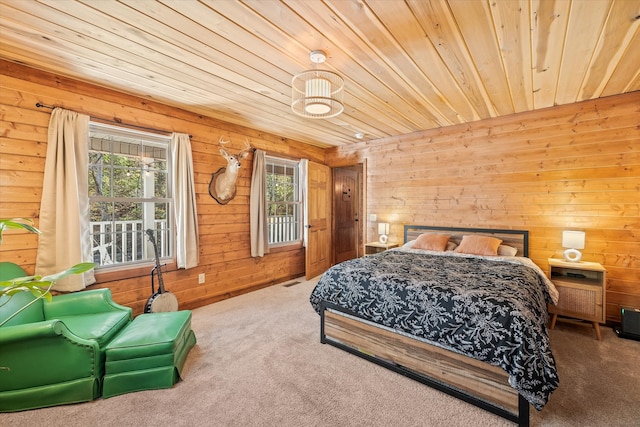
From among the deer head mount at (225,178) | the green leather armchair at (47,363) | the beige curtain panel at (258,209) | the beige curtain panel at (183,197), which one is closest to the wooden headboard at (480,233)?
the beige curtain panel at (258,209)

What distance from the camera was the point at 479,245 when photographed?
11.7 feet

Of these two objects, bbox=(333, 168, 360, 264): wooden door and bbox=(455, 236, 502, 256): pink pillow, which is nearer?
bbox=(455, 236, 502, 256): pink pillow

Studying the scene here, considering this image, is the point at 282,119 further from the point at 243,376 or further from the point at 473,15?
the point at 243,376

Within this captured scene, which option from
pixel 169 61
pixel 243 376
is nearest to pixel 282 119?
pixel 169 61

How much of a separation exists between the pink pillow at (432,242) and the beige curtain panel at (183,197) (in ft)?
10.0

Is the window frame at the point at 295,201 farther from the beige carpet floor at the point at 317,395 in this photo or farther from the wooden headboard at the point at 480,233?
the beige carpet floor at the point at 317,395

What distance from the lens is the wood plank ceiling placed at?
5.69 ft

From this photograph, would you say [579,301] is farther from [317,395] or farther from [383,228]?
[317,395]

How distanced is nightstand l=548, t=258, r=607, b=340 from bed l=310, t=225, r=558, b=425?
0.26 meters

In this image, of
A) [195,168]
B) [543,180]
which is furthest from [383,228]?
[195,168]

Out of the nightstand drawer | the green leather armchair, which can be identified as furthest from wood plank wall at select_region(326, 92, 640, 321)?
the green leather armchair

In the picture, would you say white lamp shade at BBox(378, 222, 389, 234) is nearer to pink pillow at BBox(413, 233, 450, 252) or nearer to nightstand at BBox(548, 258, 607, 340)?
pink pillow at BBox(413, 233, 450, 252)

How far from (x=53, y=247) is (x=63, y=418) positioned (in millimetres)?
1559

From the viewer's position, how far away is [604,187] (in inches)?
126
